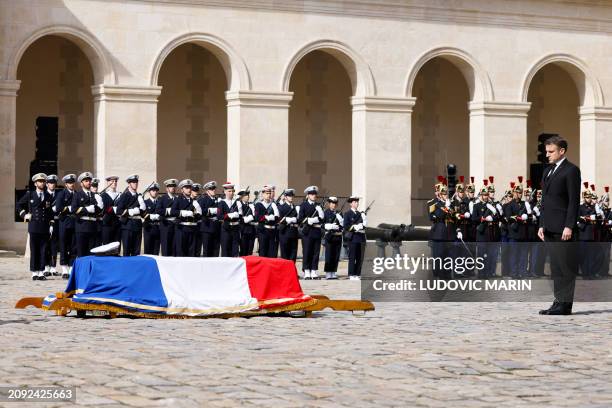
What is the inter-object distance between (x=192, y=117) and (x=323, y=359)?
23.6 m

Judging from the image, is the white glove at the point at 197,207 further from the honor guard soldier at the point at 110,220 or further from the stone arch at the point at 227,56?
the stone arch at the point at 227,56

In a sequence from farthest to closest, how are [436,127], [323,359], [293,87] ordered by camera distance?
[436,127]
[293,87]
[323,359]

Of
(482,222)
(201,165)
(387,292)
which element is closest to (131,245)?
(482,222)

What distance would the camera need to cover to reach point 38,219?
22.0 meters

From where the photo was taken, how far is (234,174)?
29875 millimetres

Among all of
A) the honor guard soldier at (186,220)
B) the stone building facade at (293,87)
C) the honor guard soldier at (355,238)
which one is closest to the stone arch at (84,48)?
the stone building facade at (293,87)

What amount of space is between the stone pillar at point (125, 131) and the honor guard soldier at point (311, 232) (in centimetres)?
498

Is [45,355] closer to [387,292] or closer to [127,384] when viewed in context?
[127,384]

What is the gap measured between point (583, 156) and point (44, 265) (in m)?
16.3

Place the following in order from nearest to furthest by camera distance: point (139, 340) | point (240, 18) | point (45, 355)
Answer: point (45, 355), point (139, 340), point (240, 18)

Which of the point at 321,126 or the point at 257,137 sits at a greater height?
the point at 321,126

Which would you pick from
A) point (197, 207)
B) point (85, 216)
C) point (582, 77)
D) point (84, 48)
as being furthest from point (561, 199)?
point (582, 77)

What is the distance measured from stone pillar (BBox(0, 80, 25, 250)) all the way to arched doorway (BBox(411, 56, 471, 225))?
11.9 metres

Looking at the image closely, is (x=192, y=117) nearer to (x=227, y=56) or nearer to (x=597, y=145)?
(x=227, y=56)
